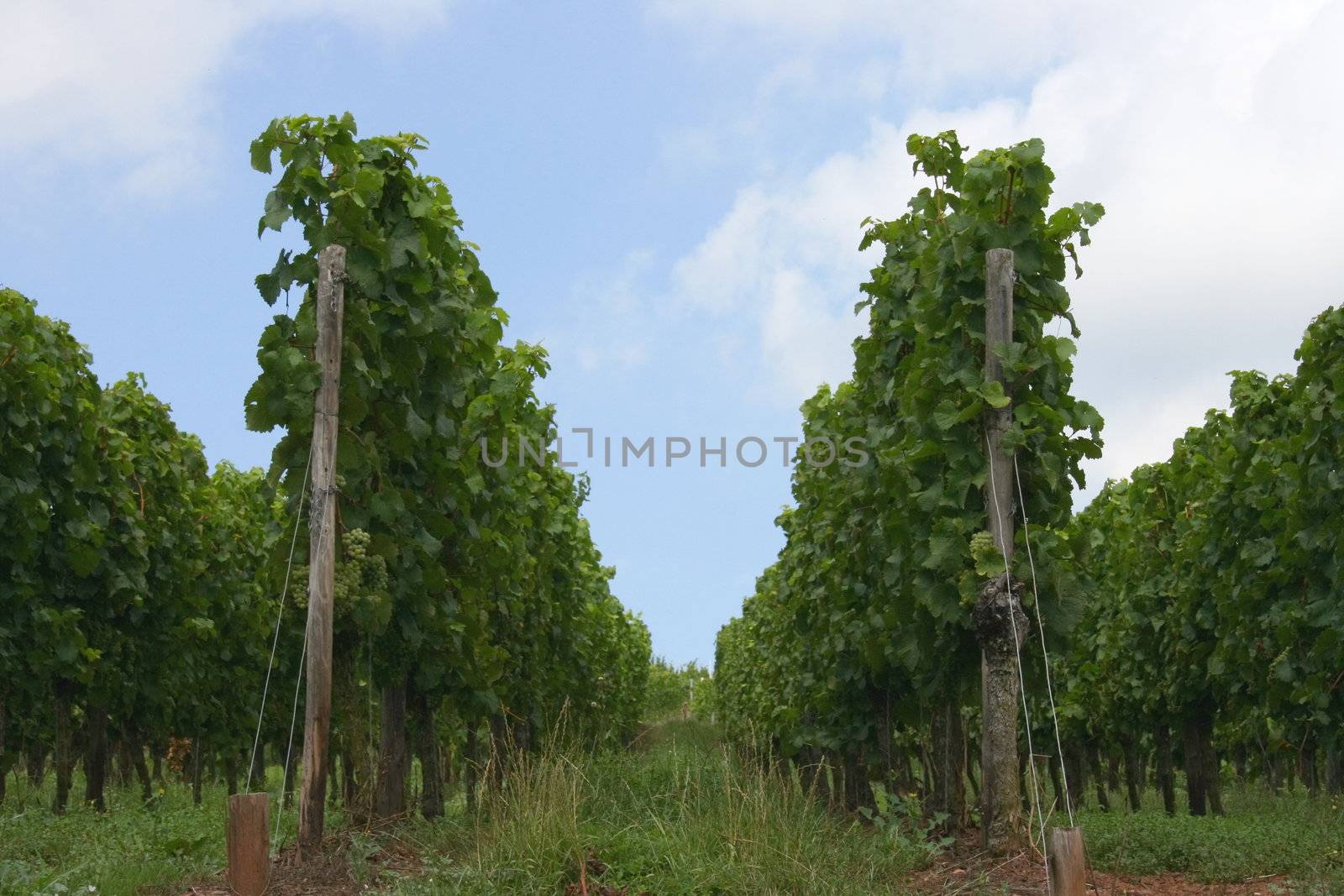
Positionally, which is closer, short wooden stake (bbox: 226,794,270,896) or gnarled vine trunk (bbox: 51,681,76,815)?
short wooden stake (bbox: 226,794,270,896)

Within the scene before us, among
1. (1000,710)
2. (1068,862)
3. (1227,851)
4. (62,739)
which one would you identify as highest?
(62,739)

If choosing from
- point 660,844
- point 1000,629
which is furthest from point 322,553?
point 1000,629

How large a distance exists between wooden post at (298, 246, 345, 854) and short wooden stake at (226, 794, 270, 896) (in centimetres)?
80

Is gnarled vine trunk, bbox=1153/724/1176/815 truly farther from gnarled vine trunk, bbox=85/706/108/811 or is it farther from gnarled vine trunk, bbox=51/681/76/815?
gnarled vine trunk, bbox=51/681/76/815

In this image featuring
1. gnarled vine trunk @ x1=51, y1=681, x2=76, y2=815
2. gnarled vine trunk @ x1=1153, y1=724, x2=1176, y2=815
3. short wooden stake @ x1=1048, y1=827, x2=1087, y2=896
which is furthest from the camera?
gnarled vine trunk @ x1=1153, y1=724, x2=1176, y2=815

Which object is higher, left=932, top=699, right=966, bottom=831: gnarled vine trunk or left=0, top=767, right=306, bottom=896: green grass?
left=932, top=699, right=966, bottom=831: gnarled vine trunk

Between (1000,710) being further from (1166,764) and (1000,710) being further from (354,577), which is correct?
(1166,764)

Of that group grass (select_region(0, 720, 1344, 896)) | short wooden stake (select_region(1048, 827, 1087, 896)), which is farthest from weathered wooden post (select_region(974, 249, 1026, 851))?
short wooden stake (select_region(1048, 827, 1087, 896))

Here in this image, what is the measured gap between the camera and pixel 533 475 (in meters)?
14.7

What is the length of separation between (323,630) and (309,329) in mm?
1874

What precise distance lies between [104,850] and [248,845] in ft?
6.89

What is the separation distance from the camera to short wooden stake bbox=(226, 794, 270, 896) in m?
6.71

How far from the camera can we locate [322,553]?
7691mm

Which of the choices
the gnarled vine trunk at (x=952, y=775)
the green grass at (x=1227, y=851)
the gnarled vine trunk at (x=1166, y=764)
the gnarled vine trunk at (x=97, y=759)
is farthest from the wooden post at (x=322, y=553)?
the gnarled vine trunk at (x=1166, y=764)
